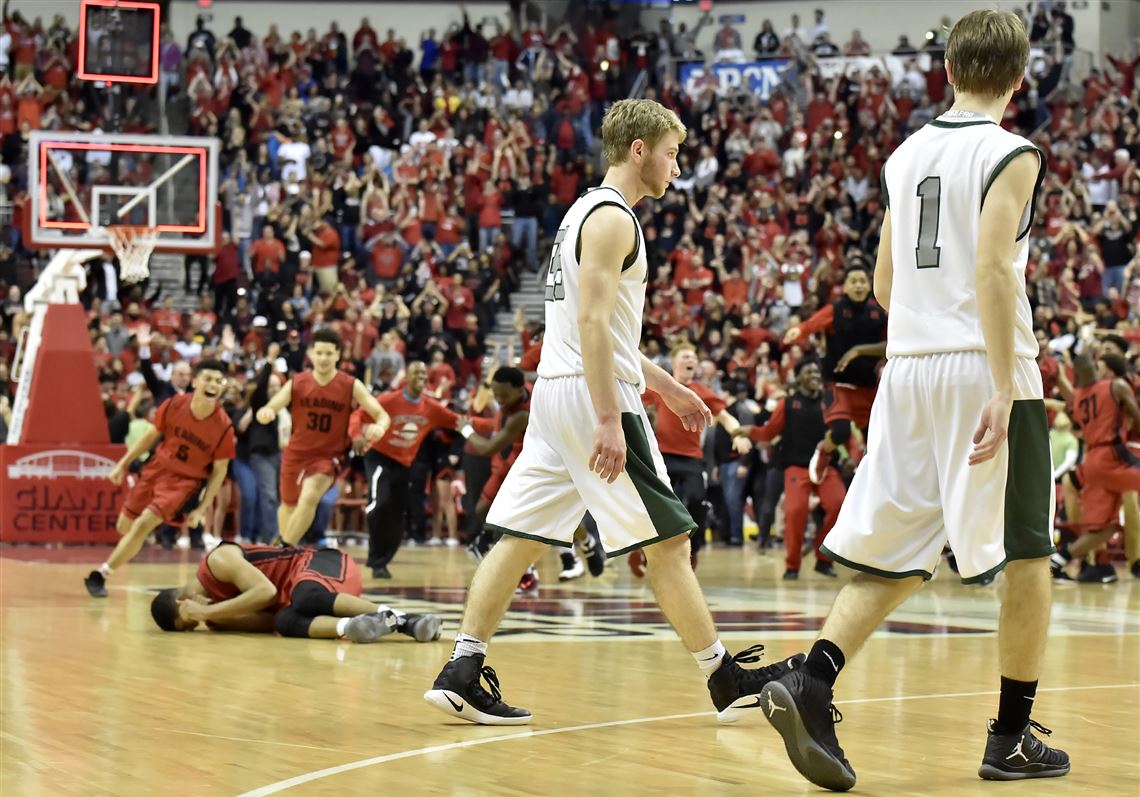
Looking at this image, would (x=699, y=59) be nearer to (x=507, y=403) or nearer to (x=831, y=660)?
(x=507, y=403)

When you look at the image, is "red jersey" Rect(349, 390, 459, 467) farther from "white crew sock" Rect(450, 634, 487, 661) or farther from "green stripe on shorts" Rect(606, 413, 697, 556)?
"green stripe on shorts" Rect(606, 413, 697, 556)

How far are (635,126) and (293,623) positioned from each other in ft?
13.9

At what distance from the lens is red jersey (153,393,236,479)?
12898mm

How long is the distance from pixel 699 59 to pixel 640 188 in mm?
29477

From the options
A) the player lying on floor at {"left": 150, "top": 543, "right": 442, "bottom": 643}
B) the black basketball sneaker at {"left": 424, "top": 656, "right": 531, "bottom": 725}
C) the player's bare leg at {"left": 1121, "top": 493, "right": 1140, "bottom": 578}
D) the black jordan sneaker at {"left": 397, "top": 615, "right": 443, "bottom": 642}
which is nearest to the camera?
the black basketball sneaker at {"left": 424, "top": 656, "right": 531, "bottom": 725}

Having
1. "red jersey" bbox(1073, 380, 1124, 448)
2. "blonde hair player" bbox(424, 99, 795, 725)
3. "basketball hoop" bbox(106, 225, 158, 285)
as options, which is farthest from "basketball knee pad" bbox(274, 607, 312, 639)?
"basketball hoop" bbox(106, 225, 158, 285)

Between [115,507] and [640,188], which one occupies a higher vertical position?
[640,188]

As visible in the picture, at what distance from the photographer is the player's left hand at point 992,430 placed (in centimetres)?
507

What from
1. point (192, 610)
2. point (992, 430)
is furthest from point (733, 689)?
point (192, 610)

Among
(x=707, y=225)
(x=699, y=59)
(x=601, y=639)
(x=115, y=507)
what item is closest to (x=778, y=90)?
(x=699, y=59)

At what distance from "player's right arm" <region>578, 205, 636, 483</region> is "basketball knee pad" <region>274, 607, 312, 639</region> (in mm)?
3896

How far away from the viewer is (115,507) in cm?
1950

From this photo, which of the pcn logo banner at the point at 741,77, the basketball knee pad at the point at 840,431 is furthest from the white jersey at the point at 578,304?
the pcn logo banner at the point at 741,77

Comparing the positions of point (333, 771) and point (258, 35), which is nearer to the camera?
point (333, 771)
